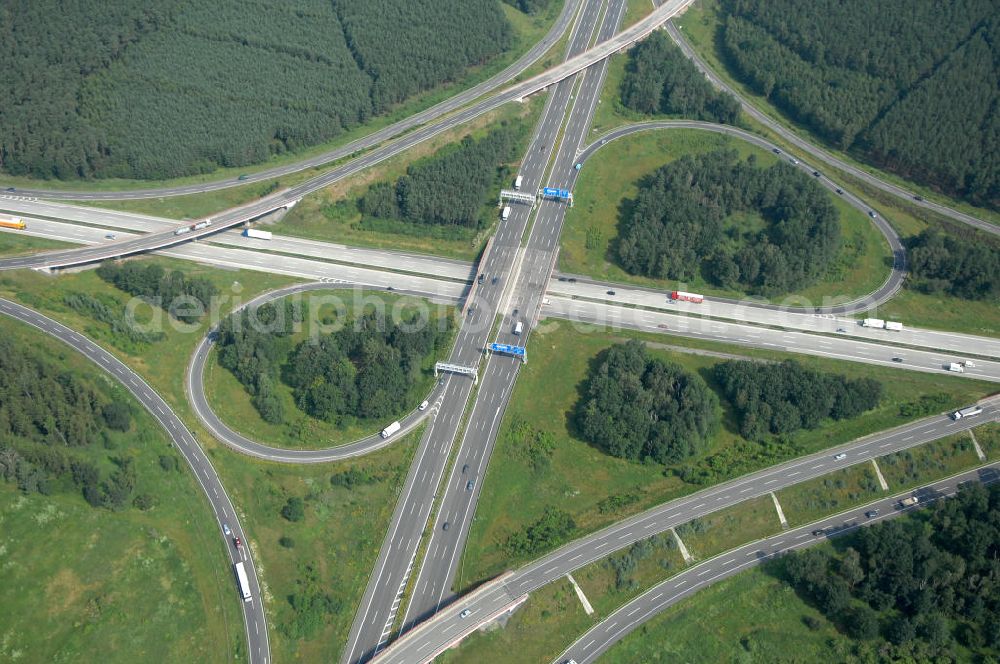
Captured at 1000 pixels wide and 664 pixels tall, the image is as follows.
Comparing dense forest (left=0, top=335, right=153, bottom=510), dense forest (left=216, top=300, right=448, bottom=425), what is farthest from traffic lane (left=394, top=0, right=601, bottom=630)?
dense forest (left=0, top=335, right=153, bottom=510)

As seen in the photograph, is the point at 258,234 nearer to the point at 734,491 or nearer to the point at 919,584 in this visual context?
the point at 734,491

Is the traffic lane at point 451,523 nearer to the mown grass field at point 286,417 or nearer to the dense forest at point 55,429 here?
the mown grass field at point 286,417

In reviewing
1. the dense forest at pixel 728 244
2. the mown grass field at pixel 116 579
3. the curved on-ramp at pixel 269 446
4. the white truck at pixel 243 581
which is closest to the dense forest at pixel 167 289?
the curved on-ramp at pixel 269 446

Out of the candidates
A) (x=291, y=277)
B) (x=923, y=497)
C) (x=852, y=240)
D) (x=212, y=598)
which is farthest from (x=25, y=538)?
(x=852, y=240)

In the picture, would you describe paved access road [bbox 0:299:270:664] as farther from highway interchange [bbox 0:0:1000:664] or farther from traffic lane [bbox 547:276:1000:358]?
traffic lane [bbox 547:276:1000:358]

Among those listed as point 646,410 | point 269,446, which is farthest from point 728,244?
point 269,446

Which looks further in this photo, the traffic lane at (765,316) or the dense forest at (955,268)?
the dense forest at (955,268)
